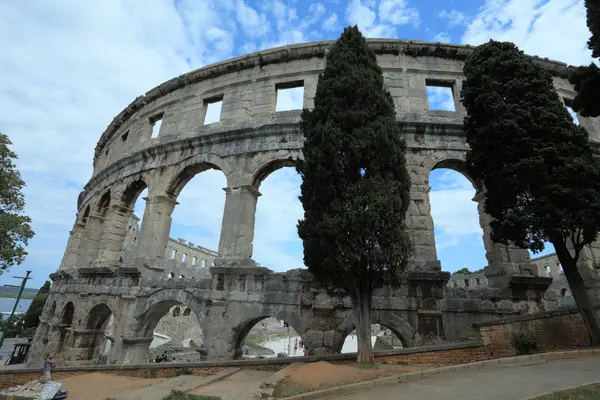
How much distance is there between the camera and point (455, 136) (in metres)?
10.4

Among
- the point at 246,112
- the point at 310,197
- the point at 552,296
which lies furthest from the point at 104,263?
the point at 552,296

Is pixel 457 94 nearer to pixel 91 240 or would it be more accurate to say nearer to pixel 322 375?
pixel 322 375

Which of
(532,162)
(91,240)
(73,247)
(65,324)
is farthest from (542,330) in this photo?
(73,247)

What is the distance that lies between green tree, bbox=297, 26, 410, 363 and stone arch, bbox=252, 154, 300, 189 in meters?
3.17

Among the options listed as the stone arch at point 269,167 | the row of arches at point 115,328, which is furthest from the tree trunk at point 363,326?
the stone arch at point 269,167

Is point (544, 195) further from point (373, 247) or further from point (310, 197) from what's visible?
point (310, 197)

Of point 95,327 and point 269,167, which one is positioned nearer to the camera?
point 269,167

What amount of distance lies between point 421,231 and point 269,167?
529 centimetres

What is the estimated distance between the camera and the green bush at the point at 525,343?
245 inches

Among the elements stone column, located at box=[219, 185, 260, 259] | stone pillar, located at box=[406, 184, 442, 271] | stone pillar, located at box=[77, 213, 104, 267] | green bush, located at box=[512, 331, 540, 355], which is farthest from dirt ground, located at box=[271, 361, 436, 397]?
stone pillar, located at box=[77, 213, 104, 267]

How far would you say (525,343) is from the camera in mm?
6215

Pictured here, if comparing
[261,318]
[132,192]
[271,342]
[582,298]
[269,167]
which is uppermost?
[269,167]

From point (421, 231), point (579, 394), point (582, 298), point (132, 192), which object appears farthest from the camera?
point (132, 192)

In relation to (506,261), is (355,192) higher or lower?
higher
